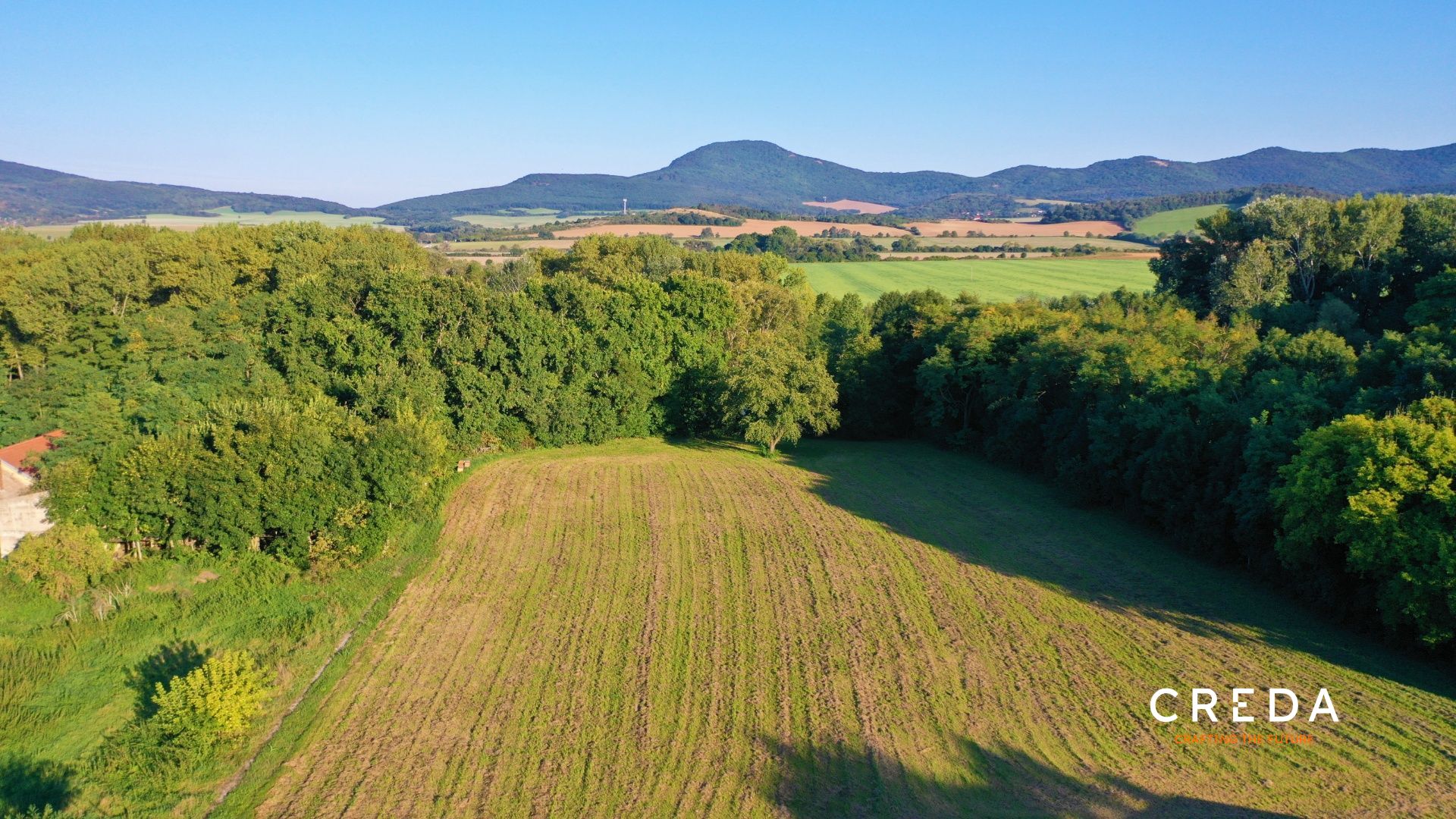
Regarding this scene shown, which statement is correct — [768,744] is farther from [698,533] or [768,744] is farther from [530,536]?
[530,536]

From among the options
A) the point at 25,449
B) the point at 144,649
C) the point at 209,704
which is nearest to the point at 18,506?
the point at 25,449

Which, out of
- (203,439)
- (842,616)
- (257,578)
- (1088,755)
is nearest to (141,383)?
(203,439)

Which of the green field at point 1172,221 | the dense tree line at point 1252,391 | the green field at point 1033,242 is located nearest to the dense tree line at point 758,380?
the dense tree line at point 1252,391

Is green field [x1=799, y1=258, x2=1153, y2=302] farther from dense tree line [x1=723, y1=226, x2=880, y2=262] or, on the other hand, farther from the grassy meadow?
the grassy meadow

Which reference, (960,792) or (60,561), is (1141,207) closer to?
(960,792)

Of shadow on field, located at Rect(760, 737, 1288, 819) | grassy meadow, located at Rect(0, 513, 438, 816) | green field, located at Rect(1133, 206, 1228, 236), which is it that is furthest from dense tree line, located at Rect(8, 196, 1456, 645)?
green field, located at Rect(1133, 206, 1228, 236)

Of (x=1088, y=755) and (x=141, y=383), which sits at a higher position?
(x=141, y=383)
